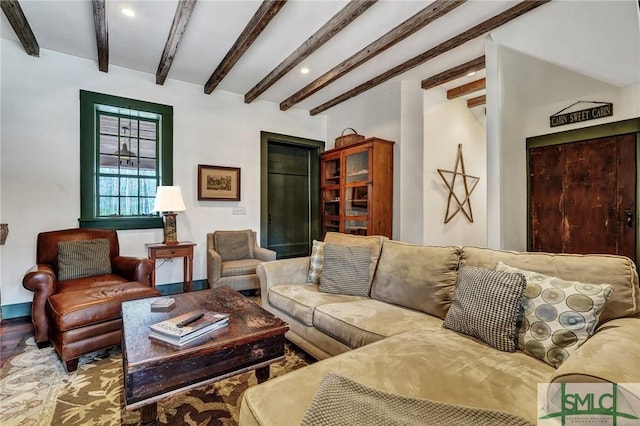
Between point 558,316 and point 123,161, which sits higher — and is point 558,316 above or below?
below

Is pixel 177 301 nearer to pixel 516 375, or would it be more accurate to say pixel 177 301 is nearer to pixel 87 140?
pixel 516 375

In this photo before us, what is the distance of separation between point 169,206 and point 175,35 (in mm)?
1758

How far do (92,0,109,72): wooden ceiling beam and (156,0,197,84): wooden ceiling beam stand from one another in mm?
507

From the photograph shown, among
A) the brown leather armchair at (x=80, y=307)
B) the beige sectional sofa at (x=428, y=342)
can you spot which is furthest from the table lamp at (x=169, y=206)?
the beige sectional sofa at (x=428, y=342)

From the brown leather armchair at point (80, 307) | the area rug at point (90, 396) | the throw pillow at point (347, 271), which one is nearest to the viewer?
the area rug at point (90, 396)

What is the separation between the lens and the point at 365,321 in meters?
1.76

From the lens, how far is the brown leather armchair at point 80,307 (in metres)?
2.01

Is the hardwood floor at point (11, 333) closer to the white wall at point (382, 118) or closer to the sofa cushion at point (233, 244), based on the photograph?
the sofa cushion at point (233, 244)

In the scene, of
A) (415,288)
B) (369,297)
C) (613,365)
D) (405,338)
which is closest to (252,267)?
(369,297)

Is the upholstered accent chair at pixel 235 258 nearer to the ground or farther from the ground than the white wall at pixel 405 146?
nearer to the ground

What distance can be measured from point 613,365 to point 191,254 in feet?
12.1

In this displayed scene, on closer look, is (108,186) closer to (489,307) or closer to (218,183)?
(218,183)

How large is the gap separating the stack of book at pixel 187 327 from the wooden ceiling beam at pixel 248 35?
92.5 inches

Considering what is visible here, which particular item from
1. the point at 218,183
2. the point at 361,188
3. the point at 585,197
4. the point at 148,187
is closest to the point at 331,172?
the point at 361,188
